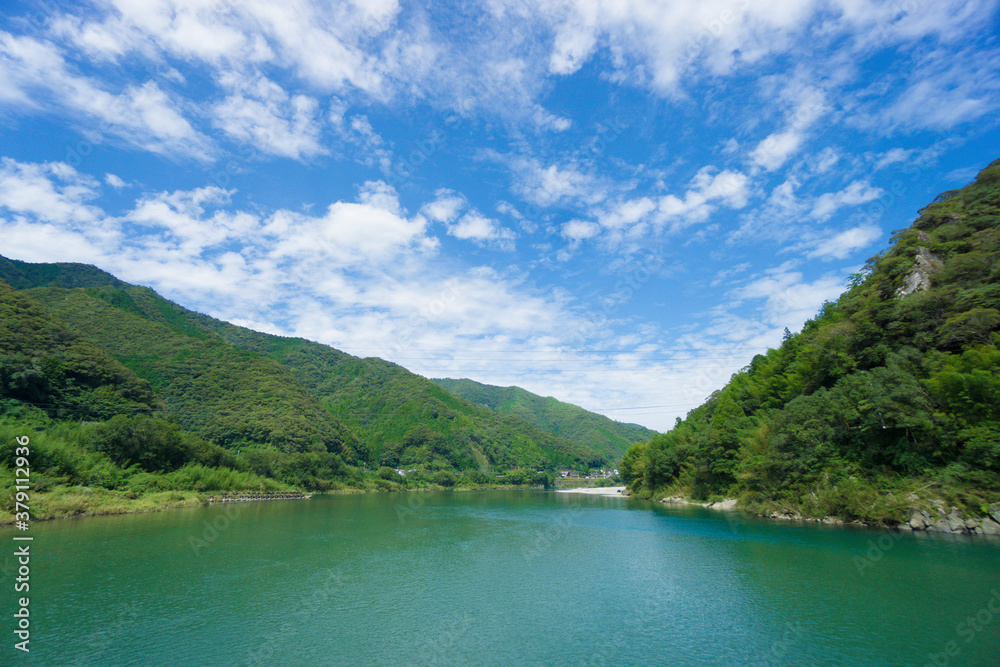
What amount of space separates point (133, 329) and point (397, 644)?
362ft

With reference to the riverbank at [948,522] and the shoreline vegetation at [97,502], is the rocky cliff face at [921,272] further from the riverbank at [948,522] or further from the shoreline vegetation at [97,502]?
the shoreline vegetation at [97,502]

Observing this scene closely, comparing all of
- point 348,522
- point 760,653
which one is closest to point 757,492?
point 760,653

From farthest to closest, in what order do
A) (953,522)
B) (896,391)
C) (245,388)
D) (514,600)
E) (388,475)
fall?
(388,475) → (245,388) → (896,391) → (953,522) → (514,600)

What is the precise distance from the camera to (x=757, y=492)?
35.7m

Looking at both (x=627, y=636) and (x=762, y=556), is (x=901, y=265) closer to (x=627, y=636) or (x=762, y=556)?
(x=762, y=556)

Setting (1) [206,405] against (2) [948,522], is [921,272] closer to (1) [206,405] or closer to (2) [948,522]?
(2) [948,522]

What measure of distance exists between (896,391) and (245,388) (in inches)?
3804

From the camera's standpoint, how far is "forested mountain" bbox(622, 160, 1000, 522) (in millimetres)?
20641

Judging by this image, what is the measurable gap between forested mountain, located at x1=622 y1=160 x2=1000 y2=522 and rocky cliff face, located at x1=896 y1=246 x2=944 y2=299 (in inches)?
3.5

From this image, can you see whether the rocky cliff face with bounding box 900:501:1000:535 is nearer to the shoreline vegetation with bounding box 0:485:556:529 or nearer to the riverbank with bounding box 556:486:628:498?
the shoreline vegetation with bounding box 0:485:556:529

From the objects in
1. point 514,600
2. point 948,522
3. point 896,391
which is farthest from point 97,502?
point 948,522

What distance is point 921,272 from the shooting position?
30.0m

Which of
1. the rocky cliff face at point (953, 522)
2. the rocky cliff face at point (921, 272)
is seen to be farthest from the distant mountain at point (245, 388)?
the rocky cliff face at point (921, 272)

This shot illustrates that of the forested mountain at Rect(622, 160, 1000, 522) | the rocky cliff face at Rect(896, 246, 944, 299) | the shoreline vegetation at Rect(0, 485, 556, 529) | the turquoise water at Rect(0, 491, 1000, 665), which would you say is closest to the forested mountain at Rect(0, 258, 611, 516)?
the shoreline vegetation at Rect(0, 485, 556, 529)
